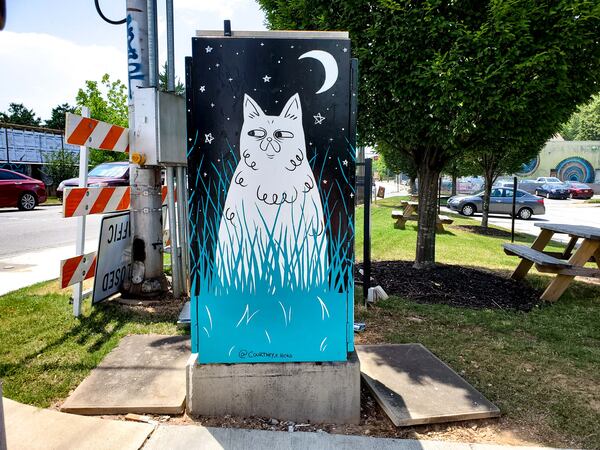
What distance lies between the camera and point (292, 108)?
2.70m

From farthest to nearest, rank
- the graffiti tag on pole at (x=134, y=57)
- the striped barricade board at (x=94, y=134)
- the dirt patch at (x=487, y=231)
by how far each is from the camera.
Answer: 1. the dirt patch at (x=487, y=231)
2. the graffiti tag on pole at (x=134, y=57)
3. the striped barricade board at (x=94, y=134)

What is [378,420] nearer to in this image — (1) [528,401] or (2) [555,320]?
(1) [528,401]

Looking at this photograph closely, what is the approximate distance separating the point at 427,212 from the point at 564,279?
206 centimetres

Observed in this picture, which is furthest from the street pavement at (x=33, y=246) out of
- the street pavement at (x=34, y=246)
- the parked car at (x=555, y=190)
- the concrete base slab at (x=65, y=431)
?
the parked car at (x=555, y=190)

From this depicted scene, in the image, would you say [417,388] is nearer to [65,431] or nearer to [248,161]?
[248,161]

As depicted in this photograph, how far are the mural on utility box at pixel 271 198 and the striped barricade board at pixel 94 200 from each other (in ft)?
7.44

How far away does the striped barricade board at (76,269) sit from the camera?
14.4 ft

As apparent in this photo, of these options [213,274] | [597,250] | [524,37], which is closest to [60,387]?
[213,274]

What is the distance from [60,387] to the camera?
3.17 m

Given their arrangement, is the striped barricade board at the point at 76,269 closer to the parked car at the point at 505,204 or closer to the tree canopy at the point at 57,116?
the parked car at the point at 505,204

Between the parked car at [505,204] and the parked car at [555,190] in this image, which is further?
the parked car at [555,190]

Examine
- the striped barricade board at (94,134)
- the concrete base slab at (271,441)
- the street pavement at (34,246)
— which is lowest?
the street pavement at (34,246)

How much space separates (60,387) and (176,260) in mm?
2431

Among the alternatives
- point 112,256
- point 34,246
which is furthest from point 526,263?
point 34,246
